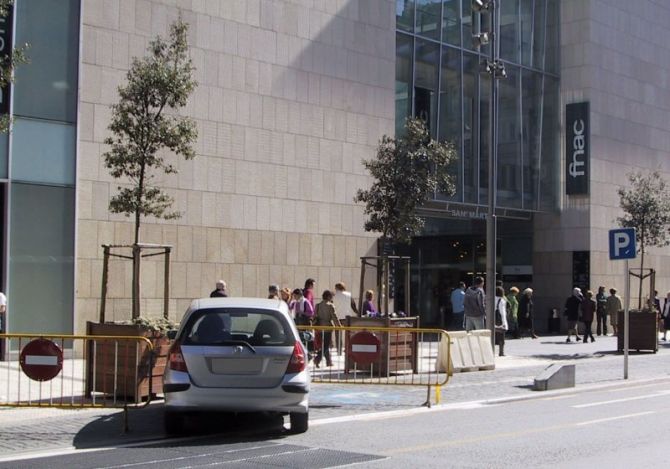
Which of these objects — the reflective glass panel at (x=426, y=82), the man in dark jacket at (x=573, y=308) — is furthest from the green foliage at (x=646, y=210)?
the reflective glass panel at (x=426, y=82)

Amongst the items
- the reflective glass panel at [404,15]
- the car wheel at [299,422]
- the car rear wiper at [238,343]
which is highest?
the reflective glass panel at [404,15]

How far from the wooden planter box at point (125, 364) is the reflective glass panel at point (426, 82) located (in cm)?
1738

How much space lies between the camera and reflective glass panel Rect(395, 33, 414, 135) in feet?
92.7

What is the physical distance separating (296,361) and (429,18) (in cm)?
2112

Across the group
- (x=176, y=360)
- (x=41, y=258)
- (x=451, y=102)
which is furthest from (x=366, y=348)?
(x=451, y=102)

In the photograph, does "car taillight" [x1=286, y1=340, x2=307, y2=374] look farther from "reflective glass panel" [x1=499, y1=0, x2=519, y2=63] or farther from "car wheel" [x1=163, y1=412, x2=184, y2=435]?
"reflective glass panel" [x1=499, y1=0, x2=519, y2=63]

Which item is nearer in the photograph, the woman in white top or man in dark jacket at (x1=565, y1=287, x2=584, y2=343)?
the woman in white top

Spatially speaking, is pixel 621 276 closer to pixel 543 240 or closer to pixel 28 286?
pixel 543 240

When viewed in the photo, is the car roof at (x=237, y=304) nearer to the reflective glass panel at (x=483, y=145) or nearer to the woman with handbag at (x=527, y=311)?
the woman with handbag at (x=527, y=311)

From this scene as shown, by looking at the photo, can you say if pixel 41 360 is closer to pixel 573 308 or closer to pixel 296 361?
pixel 296 361

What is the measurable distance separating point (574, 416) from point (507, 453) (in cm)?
329

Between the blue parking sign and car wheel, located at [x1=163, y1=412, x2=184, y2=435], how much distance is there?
10.5m

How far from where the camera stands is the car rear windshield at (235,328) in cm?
1049

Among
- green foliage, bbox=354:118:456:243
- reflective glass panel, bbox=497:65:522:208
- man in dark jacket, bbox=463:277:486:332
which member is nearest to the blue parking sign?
man in dark jacket, bbox=463:277:486:332
